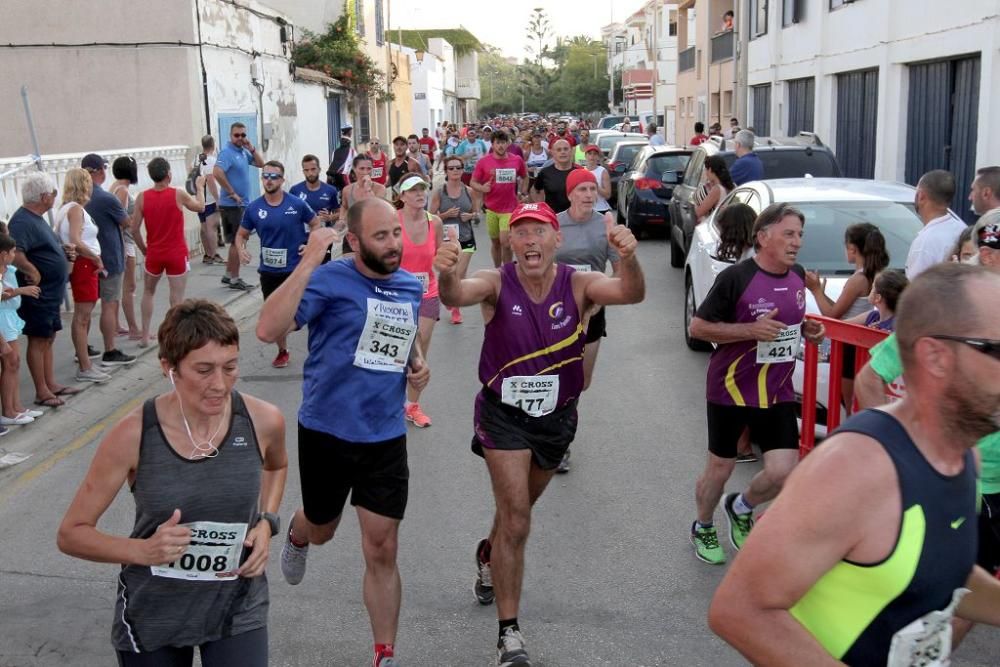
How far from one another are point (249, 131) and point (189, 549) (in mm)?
19114

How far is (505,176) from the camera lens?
1330 cm

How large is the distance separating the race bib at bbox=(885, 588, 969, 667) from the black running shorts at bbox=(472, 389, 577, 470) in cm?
258

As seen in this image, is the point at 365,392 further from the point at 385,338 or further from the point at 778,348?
the point at 778,348

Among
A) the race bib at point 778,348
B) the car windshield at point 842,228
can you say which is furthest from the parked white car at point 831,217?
the race bib at point 778,348

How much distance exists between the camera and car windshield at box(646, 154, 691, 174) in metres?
19.0

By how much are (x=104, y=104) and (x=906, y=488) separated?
18.6m

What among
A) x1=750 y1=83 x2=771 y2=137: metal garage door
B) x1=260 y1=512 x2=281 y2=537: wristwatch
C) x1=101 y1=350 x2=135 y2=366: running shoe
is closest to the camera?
x1=260 y1=512 x2=281 y2=537: wristwatch

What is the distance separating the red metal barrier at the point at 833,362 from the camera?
5613 mm

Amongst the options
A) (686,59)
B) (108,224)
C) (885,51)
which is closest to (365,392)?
(108,224)

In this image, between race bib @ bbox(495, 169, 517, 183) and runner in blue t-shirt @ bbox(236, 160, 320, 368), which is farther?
race bib @ bbox(495, 169, 517, 183)

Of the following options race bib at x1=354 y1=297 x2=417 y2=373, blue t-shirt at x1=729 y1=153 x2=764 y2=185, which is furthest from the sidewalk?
blue t-shirt at x1=729 y1=153 x2=764 y2=185

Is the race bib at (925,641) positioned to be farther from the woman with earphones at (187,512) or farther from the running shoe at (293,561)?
the running shoe at (293,561)

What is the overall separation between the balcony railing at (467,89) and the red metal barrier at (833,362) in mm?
81357

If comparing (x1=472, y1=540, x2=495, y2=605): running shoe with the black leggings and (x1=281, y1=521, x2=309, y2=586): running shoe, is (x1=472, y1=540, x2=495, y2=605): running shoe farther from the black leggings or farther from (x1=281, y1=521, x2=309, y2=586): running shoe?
the black leggings
